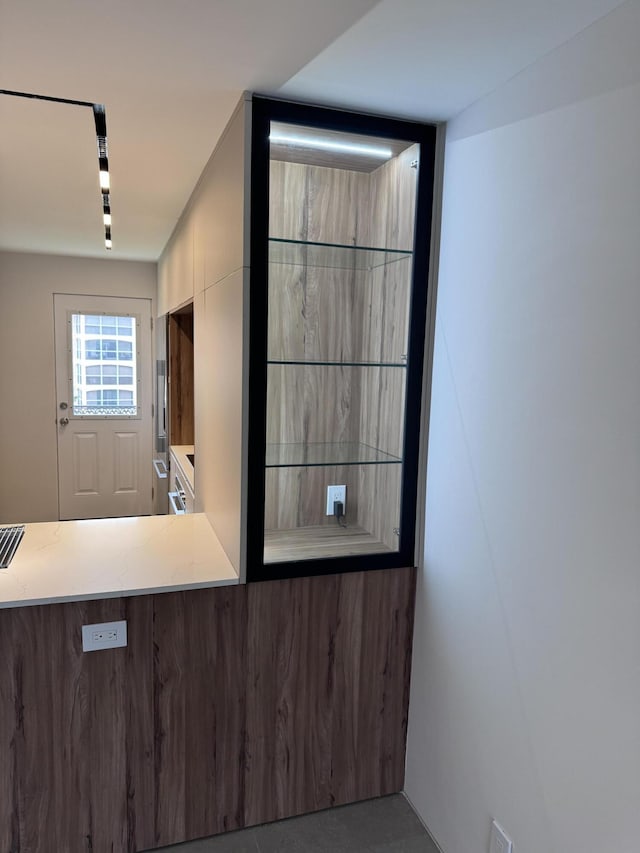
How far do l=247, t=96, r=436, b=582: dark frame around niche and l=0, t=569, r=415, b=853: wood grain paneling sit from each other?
2.5 inches

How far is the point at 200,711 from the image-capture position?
1924 millimetres

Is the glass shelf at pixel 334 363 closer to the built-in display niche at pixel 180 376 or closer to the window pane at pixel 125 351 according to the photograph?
the built-in display niche at pixel 180 376

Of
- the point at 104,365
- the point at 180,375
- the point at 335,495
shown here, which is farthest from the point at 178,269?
the point at 104,365

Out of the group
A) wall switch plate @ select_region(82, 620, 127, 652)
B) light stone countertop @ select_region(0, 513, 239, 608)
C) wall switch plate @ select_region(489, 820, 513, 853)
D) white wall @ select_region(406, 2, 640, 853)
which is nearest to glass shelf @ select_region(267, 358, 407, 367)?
white wall @ select_region(406, 2, 640, 853)

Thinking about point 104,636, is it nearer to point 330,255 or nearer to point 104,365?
point 330,255

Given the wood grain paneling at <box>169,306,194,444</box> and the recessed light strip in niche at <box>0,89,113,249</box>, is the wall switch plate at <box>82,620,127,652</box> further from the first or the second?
the wood grain paneling at <box>169,306,194,444</box>

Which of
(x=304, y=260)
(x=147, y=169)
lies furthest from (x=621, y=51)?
(x=147, y=169)

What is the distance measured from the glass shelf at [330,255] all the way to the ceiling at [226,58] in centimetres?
42

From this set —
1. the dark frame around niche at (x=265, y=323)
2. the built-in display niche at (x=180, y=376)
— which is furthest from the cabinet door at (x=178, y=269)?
the dark frame around niche at (x=265, y=323)

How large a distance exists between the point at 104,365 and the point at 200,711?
4.22m

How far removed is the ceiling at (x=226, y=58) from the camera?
1.28m

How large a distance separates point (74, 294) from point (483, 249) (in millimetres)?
4578

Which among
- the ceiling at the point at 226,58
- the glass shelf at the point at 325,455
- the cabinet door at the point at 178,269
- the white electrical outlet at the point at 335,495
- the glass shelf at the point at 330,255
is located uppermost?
the ceiling at the point at 226,58

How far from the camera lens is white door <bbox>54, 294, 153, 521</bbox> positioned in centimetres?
539
